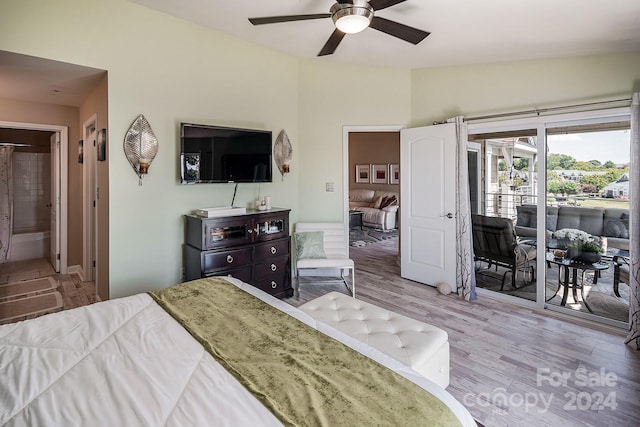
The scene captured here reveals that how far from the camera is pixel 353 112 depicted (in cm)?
446

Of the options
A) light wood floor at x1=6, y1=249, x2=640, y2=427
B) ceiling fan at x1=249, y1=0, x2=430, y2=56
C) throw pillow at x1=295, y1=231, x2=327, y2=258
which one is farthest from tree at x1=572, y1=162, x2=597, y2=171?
throw pillow at x1=295, y1=231, x2=327, y2=258

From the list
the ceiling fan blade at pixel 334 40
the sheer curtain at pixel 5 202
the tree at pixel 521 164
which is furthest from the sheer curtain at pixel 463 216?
the sheer curtain at pixel 5 202

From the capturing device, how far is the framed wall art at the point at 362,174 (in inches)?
372

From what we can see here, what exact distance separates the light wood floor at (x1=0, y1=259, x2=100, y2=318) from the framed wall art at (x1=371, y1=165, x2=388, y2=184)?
6.93 metres

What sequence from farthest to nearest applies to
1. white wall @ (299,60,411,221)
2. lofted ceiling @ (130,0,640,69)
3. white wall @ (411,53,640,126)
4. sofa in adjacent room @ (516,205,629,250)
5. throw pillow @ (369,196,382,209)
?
throw pillow @ (369,196,382,209) → white wall @ (299,60,411,221) → sofa in adjacent room @ (516,205,629,250) → white wall @ (411,53,640,126) → lofted ceiling @ (130,0,640,69)

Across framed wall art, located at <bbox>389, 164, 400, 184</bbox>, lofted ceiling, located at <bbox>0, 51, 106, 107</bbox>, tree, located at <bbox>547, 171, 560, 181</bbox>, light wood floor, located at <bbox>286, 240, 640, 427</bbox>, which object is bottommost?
light wood floor, located at <bbox>286, 240, 640, 427</bbox>

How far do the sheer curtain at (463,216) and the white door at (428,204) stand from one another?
0.07 metres

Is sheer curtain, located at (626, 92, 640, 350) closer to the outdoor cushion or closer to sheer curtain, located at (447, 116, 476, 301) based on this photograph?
the outdoor cushion

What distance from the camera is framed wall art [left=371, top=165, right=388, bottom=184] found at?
9055 millimetres

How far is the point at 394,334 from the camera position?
1.93 metres

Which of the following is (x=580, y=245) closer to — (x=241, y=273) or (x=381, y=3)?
(x=381, y=3)

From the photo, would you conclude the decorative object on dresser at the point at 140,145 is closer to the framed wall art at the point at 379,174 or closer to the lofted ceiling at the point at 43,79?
the lofted ceiling at the point at 43,79

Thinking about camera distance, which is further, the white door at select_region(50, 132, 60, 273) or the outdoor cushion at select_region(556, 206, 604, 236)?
the white door at select_region(50, 132, 60, 273)

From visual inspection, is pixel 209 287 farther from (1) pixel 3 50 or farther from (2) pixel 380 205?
(2) pixel 380 205
